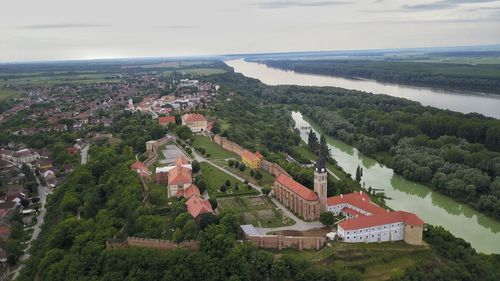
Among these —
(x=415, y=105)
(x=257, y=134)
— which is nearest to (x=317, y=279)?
(x=257, y=134)

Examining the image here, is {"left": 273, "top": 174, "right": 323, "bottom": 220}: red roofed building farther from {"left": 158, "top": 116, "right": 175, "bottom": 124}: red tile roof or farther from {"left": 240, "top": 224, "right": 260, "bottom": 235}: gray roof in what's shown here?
{"left": 158, "top": 116, "right": 175, "bottom": 124}: red tile roof

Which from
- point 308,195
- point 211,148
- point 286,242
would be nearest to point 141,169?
point 211,148

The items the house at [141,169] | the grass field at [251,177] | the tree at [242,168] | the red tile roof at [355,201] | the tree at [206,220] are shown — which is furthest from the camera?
the tree at [242,168]

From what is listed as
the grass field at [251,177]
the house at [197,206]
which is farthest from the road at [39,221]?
the grass field at [251,177]

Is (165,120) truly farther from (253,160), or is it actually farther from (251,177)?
(251,177)

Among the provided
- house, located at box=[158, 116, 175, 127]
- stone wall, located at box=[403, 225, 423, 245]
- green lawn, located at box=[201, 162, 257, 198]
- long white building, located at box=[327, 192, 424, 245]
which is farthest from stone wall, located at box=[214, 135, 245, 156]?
stone wall, located at box=[403, 225, 423, 245]

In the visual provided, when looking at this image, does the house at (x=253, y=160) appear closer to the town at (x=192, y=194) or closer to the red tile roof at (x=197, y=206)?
the town at (x=192, y=194)
